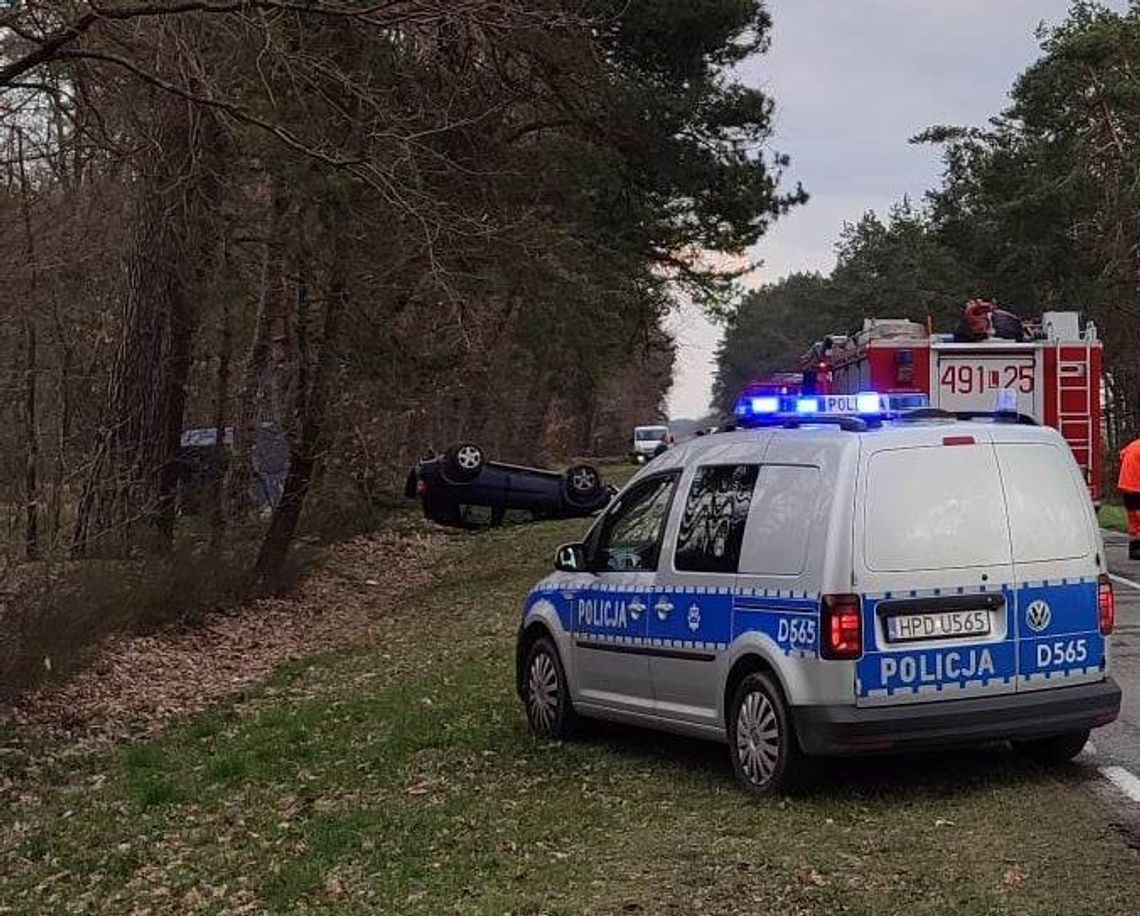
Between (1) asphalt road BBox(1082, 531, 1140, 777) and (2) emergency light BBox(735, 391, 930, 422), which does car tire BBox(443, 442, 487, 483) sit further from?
(2) emergency light BBox(735, 391, 930, 422)

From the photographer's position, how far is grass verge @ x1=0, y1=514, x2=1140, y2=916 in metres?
6.01

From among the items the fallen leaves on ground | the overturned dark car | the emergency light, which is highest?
the emergency light

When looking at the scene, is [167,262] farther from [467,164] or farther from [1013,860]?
[1013,860]

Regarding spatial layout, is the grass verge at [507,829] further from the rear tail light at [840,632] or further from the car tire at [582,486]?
the car tire at [582,486]

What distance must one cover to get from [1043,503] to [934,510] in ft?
2.15

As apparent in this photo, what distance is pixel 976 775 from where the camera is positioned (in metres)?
7.78

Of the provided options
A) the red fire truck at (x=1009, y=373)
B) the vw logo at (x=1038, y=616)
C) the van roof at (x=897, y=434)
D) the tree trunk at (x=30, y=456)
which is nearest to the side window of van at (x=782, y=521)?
the van roof at (x=897, y=434)

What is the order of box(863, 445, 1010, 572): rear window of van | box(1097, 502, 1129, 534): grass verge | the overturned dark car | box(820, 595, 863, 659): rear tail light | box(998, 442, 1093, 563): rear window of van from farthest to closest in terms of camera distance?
1. the overturned dark car
2. box(1097, 502, 1129, 534): grass verge
3. box(998, 442, 1093, 563): rear window of van
4. box(863, 445, 1010, 572): rear window of van
5. box(820, 595, 863, 659): rear tail light

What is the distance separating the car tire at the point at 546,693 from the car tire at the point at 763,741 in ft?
6.13

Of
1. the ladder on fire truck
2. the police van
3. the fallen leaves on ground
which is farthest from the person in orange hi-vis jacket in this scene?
the police van

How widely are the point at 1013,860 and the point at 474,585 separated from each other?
1530 centimetres

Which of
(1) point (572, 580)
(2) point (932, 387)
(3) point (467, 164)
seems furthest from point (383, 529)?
(1) point (572, 580)

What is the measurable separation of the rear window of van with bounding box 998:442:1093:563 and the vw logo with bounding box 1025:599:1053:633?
0.22m

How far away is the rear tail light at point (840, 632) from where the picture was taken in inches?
277
